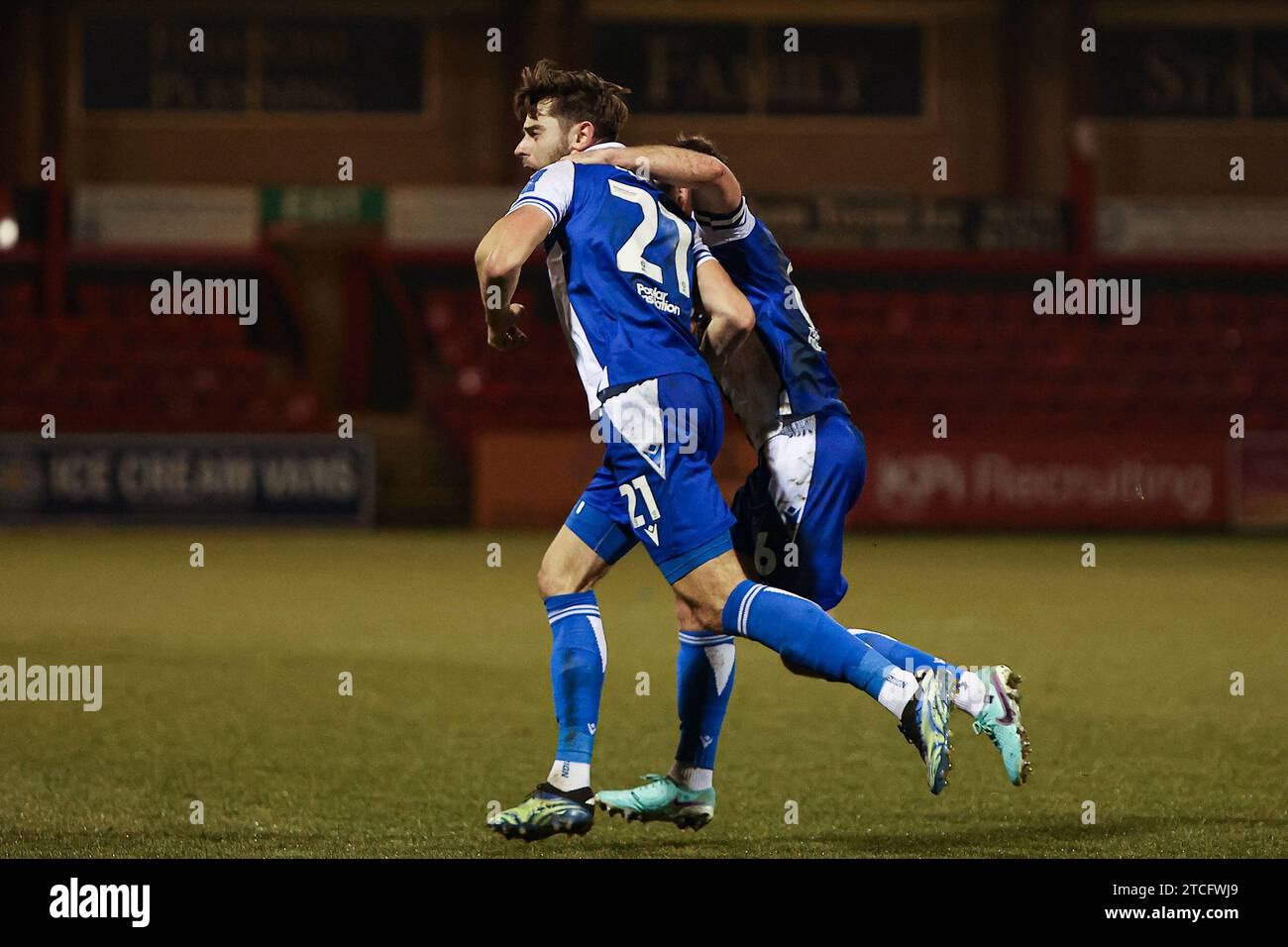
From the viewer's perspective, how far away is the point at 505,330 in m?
4.58

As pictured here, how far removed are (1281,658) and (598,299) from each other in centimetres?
564

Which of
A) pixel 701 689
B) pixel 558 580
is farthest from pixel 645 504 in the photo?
pixel 701 689

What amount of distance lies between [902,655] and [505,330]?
4.42ft

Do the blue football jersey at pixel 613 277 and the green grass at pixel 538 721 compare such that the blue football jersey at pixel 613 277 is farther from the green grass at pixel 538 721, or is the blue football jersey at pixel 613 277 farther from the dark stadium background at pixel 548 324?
the dark stadium background at pixel 548 324

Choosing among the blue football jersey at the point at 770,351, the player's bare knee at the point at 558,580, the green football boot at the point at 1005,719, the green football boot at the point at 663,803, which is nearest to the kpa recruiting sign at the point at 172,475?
the blue football jersey at the point at 770,351

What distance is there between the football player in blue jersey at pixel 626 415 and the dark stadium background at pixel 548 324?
12.9ft

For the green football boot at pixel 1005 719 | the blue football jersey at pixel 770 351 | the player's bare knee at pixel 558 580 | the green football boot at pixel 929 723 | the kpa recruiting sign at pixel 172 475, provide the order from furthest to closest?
the kpa recruiting sign at pixel 172 475 → the blue football jersey at pixel 770 351 → the player's bare knee at pixel 558 580 → the green football boot at pixel 1005 719 → the green football boot at pixel 929 723

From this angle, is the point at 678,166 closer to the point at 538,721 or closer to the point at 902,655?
the point at 902,655

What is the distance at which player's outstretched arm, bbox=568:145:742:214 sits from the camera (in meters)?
4.69

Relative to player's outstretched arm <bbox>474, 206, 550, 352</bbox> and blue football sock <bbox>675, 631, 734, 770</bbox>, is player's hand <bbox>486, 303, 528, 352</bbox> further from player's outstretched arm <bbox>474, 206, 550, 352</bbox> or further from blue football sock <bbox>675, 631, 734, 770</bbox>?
blue football sock <bbox>675, 631, 734, 770</bbox>

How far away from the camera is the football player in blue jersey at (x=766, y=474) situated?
5.01m

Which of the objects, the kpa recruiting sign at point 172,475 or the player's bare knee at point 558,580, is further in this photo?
the kpa recruiting sign at point 172,475

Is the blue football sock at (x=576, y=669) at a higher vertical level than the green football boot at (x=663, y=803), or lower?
higher

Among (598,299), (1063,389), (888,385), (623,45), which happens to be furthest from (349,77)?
(598,299)
